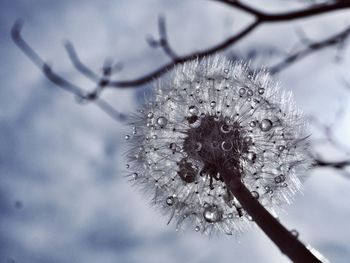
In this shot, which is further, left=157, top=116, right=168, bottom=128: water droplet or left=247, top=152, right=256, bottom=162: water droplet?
left=157, top=116, right=168, bottom=128: water droplet

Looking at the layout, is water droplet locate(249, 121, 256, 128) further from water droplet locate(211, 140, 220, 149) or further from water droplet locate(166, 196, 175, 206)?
water droplet locate(166, 196, 175, 206)

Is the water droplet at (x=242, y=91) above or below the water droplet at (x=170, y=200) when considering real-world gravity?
above

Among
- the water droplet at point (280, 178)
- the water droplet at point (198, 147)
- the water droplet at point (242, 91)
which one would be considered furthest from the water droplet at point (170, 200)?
the water droplet at point (242, 91)

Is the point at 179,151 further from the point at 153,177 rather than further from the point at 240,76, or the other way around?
the point at 240,76

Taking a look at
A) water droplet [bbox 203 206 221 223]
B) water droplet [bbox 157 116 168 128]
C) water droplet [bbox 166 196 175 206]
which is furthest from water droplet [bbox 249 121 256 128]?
water droplet [bbox 166 196 175 206]

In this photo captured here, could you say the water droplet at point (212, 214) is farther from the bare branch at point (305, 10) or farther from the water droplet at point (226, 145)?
the bare branch at point (305, 10)

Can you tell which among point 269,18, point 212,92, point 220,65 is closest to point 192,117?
point 212,92
